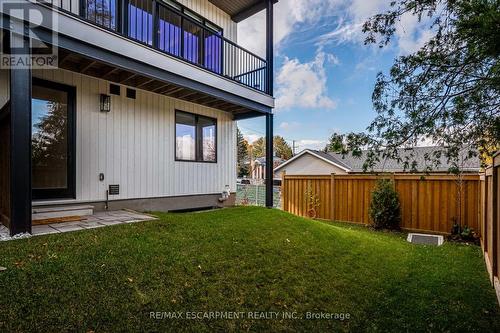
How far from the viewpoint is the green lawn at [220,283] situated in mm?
2246

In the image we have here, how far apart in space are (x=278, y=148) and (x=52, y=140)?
140 ft

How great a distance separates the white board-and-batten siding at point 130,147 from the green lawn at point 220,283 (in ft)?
6.12

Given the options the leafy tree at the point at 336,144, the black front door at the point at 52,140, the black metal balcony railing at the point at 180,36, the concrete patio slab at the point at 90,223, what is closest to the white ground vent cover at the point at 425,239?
the leafy tree at the point at 336,144

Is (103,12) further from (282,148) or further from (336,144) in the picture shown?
(282,148)

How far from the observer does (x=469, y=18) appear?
103 inches

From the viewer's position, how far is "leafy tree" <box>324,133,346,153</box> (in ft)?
10.6

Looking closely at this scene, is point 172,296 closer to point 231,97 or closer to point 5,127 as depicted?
point 5,127

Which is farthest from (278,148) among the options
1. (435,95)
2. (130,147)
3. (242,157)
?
(435,95)

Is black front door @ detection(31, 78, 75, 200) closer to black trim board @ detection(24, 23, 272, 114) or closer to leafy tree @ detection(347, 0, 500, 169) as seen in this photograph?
black trim board @ detection(24, 23, 272, 114)

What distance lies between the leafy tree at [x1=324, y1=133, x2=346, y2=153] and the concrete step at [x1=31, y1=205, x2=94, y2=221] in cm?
446

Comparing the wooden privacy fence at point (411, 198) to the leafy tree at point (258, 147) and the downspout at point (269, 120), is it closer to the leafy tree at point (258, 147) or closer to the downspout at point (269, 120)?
the downspout at point (269, 120)

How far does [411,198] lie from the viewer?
23.7ft

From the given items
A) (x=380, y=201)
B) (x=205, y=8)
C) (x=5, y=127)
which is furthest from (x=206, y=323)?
(x=205, y=8)

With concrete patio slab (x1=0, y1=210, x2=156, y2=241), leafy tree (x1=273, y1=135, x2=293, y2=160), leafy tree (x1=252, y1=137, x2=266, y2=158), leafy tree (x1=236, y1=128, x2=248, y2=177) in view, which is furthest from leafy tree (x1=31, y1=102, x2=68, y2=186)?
leafy tree (x1=252, y1=137, x2=266, y2=158)
